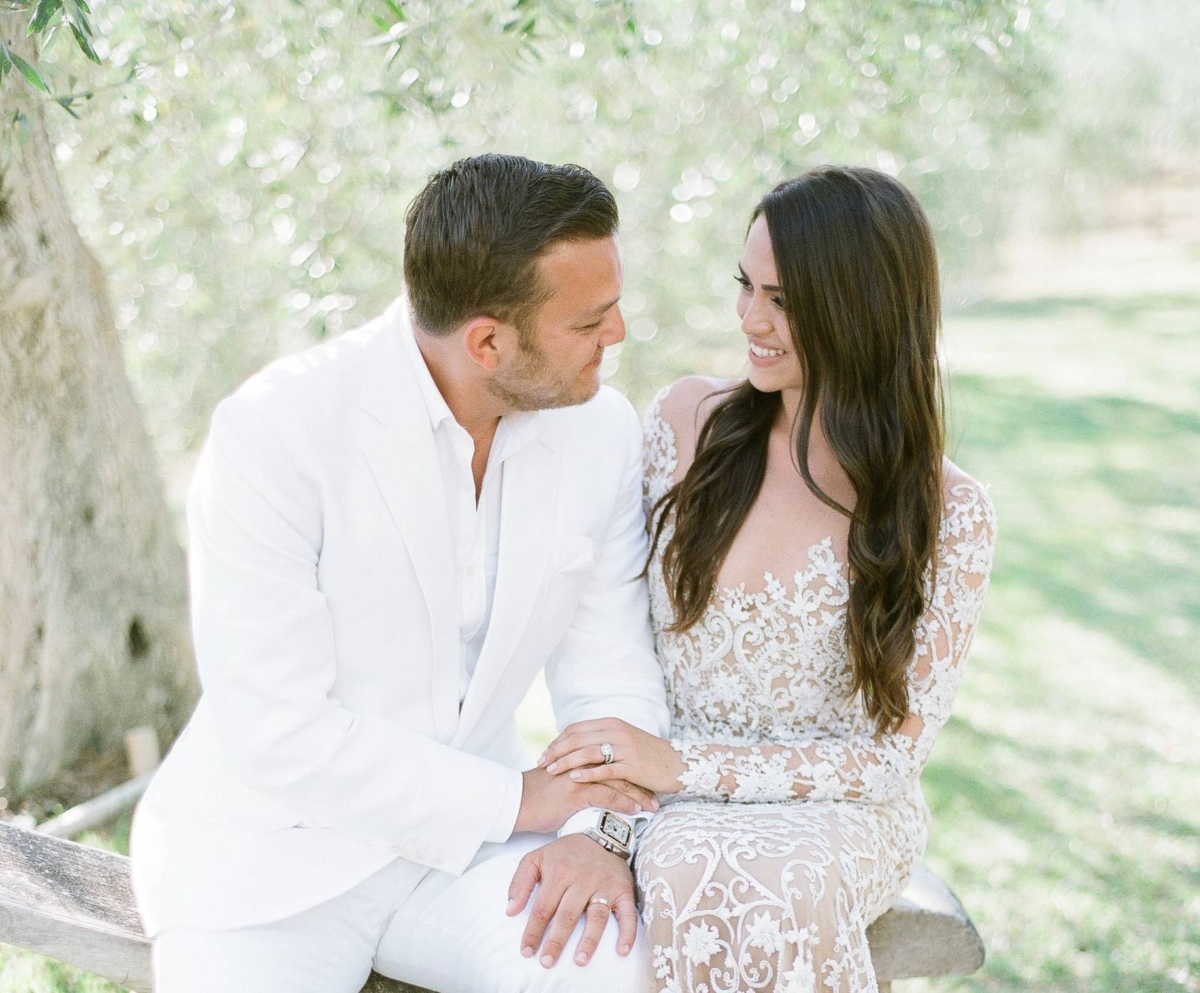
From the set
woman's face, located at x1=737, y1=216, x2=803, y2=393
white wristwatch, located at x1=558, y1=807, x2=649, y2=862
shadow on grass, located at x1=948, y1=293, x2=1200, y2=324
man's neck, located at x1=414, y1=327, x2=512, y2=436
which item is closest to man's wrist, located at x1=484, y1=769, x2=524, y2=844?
white wristwatch, located at x1=558, y1=807, x2=649, y2=862

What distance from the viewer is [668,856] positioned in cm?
236

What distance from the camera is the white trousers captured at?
7.57 feet

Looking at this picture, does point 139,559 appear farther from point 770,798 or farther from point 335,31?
point 770,798

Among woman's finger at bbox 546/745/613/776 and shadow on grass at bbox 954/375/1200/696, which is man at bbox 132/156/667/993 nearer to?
woman's finger at bbox 546/745/613/776

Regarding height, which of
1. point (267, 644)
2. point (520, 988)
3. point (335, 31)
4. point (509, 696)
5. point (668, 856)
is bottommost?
point (520, 988)

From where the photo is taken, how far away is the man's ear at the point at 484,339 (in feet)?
8.61

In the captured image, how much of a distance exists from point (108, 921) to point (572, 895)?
3.12ft

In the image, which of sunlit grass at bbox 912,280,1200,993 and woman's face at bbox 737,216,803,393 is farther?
sunlit grass at bbox 912,280,1200,993

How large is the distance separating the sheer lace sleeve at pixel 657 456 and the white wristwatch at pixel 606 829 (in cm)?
83

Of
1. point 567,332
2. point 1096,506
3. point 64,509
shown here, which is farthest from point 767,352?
point 1096,506

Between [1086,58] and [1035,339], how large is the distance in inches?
197

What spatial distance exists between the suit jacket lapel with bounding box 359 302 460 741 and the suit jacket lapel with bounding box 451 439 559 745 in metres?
0.07

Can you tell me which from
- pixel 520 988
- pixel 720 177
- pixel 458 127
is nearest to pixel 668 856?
pixel 520 988

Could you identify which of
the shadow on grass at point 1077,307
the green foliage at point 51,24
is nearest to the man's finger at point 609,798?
the green foliage at point 51,24
